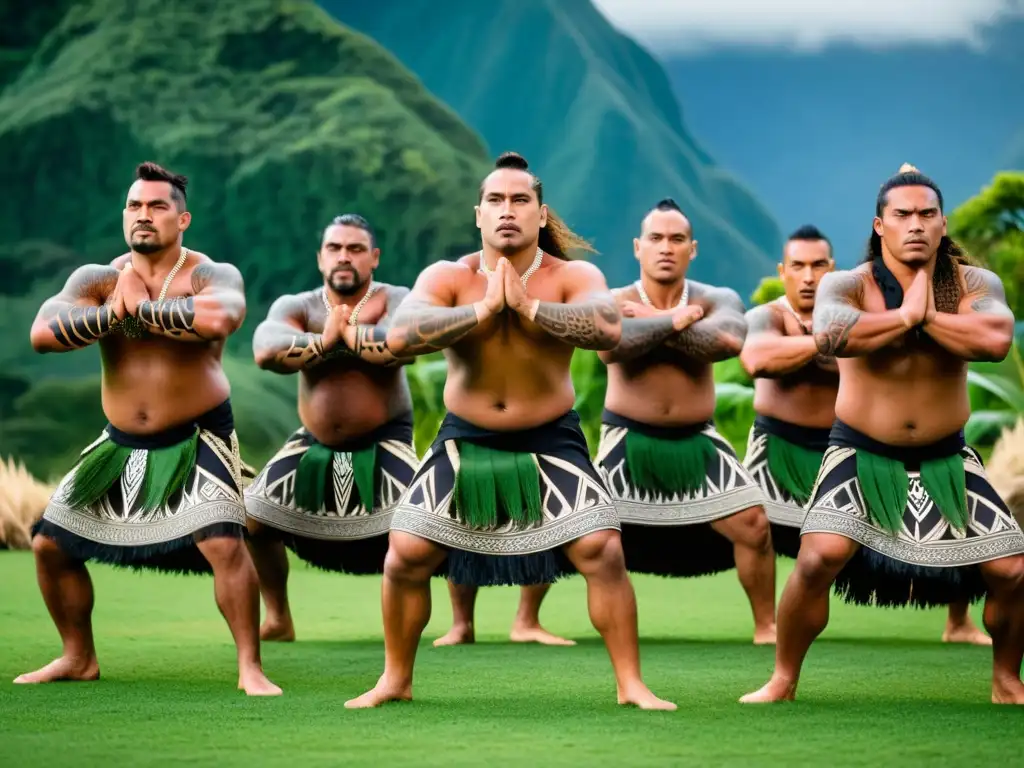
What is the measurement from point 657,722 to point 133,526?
1.70 meters

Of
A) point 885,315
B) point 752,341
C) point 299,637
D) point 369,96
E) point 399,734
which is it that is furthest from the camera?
point 369,96

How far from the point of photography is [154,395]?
4453 mm

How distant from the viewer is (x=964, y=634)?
5.66 metres

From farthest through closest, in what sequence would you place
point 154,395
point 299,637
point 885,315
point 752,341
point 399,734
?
1. point 299,637
2. point 752,341
3. point 154,395
4. point 885,315
5. point 399,734

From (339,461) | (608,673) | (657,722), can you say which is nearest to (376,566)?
(339,461)

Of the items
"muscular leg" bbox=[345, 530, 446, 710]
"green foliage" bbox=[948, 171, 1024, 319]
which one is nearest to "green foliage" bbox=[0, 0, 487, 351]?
"green foliage" bbox=[948, 171, 1024, 319]

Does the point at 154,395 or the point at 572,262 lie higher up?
the point at 572,262

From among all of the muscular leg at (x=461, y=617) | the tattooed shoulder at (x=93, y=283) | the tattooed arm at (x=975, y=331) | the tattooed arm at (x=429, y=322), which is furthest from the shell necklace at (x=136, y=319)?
the tattooed arm at (x=975, y=331)

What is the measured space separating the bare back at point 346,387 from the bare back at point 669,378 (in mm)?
796

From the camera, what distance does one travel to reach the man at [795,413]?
564 centimetres

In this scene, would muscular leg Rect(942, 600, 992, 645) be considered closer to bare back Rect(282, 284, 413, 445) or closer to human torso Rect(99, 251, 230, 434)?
bare back Rect(282, 284, 413, 445)

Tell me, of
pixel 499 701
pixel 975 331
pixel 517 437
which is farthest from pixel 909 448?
pixel 499 701

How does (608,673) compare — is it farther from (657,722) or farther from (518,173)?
(518,173)

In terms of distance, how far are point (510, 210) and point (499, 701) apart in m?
Answer: 1.30
